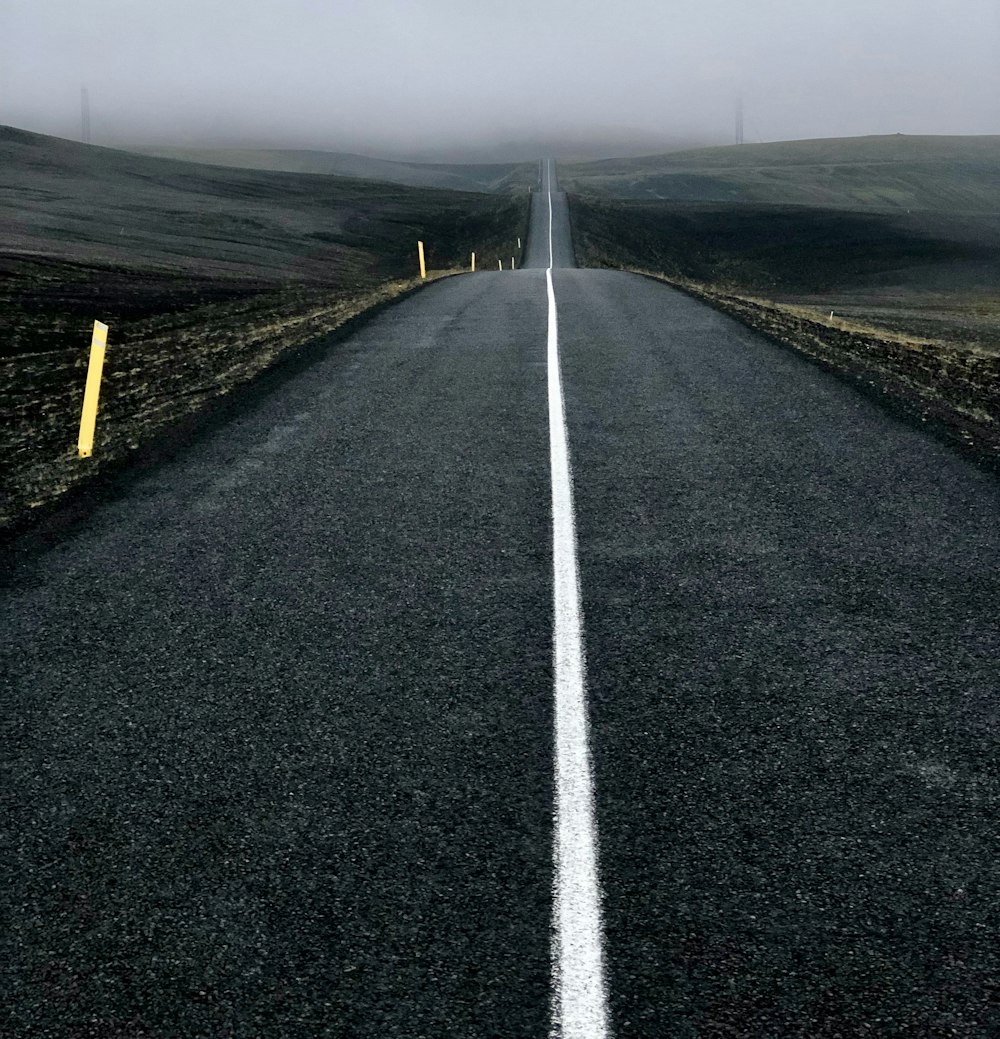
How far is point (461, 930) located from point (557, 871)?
45 centimetres

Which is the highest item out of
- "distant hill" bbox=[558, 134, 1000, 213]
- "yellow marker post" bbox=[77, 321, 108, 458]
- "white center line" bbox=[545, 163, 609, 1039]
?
"distant hill" bbox=[558, 134, 1000, 213]

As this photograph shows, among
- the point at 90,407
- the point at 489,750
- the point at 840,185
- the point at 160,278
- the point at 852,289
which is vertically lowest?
the point at 489,750

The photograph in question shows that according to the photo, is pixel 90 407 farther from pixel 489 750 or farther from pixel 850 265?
pixel 850 265

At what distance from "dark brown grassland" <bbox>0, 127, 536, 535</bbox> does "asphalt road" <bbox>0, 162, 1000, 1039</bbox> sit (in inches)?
111

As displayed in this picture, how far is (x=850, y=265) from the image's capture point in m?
72.3

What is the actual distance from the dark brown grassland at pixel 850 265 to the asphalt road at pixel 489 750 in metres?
3.91

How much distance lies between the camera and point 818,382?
1271cm

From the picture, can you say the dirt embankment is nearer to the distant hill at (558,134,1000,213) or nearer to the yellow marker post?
the yellow marker post

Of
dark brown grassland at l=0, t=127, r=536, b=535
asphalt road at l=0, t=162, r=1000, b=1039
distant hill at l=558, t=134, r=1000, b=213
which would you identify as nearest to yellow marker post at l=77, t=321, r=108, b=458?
dark brown grassland at l=0, t=127, r=536, b=535

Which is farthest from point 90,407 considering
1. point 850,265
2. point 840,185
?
point 840,185

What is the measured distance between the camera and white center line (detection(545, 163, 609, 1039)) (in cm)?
313

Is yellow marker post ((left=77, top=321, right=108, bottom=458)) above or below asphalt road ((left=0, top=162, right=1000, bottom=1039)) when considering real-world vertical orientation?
above

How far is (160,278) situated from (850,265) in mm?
52377

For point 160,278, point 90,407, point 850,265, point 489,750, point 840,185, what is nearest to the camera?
point 489,750
